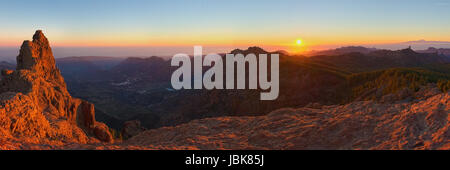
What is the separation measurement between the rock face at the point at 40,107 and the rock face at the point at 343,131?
16.5ft

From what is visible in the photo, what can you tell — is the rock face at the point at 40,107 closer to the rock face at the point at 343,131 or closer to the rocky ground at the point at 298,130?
the rocky ground at the point at 298,130

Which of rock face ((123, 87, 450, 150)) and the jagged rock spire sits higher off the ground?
the jagged rock spire

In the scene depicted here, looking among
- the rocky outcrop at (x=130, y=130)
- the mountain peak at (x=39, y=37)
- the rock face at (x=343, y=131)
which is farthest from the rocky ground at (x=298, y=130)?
the mountain peak at (x=39, y=37)

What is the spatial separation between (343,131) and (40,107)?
28.9 metres

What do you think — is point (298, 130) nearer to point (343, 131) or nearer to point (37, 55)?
point (343, 131)

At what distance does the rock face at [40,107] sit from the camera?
11.6 meters

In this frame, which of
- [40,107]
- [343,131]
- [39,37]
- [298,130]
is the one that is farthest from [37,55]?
[343,131]

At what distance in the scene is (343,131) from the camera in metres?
10.9

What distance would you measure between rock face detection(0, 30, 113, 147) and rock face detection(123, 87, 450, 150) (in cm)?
503

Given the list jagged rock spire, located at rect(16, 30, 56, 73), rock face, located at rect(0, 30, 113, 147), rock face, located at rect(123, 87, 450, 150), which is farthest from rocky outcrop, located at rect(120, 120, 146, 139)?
rock face, located at rect(123, 87, 450, 150)

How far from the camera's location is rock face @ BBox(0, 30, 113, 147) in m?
11.6

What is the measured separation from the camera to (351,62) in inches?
4505

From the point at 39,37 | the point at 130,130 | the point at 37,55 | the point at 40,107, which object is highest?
the point at 39,37

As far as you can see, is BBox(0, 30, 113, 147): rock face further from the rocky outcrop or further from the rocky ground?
the rocky outcrop
